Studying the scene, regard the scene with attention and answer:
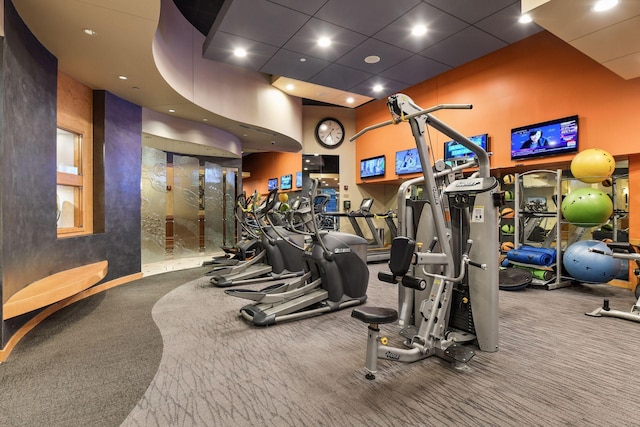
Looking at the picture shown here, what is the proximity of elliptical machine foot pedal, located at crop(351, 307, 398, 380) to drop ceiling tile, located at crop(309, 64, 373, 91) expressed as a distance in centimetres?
562

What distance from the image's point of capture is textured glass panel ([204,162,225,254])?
9.57 m

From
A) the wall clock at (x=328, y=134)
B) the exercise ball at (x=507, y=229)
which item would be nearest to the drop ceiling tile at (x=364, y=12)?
Result: the exercise ball at (x=507, y=229)

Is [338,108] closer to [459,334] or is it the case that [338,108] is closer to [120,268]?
[120,268]

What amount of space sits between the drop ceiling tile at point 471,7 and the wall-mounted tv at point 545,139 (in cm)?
208

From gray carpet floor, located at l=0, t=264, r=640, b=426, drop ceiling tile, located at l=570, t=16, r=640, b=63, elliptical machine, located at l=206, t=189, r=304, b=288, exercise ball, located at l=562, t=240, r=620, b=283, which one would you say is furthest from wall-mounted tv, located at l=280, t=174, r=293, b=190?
drop ceiling tile, located at l=570, t=16, r=640, b=63

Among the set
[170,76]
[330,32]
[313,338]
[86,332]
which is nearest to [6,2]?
[170,76]

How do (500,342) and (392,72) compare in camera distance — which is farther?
(392,72)

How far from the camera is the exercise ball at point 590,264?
179 inches

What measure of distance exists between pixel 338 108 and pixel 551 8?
23.7 feet

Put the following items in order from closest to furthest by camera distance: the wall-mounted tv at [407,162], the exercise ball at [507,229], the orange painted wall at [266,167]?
the exercise ball at [507,229] → the wall-mounted tv at [407,162] → the orange painted wall at [266,167]

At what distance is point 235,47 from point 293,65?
4.12ft

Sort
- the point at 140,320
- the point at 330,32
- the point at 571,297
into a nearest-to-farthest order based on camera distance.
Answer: the point at 140,320, the point at 571,297, the point at 330,32

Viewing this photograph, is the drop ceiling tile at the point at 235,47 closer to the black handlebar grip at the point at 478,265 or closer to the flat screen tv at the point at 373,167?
the flat screen tv at the point at 373,167

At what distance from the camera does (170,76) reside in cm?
532
